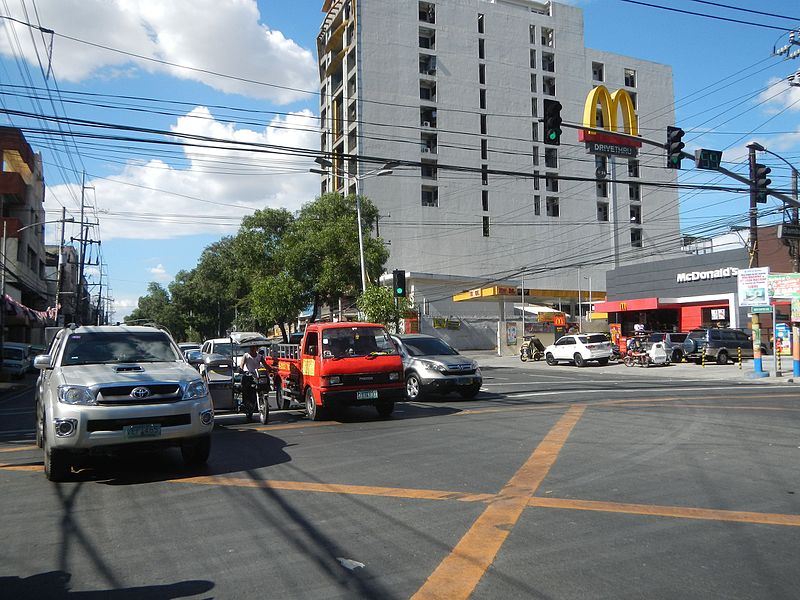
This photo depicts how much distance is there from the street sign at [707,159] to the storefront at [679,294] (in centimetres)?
2373

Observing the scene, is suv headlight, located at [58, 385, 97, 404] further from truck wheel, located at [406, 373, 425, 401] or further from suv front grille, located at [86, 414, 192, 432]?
truck wheel, located at [406, 373, 425, 401]

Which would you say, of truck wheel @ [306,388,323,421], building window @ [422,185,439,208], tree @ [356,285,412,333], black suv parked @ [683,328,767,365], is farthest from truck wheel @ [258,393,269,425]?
building window @ [422,185,439,208]

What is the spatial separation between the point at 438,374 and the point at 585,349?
19603 millimetres

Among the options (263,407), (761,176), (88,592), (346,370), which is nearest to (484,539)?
(88,592)

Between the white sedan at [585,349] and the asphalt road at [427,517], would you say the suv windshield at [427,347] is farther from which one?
the white sedan at [585,349]

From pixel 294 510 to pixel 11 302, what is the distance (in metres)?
44.7

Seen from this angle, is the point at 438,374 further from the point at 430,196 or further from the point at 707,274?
the point at 430,196

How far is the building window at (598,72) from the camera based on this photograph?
71219mm

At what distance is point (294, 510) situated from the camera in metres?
6.25

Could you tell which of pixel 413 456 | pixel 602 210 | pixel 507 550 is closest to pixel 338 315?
pixel 602 210

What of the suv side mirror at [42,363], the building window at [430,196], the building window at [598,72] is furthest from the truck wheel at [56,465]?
the building window at [598,72]

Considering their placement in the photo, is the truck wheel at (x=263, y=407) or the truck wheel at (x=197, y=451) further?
the truck wheel at (x=263, y=407)

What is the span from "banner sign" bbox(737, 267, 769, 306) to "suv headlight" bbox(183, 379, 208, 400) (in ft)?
70.3

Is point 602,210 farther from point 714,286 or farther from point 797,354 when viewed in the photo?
point 797,354
